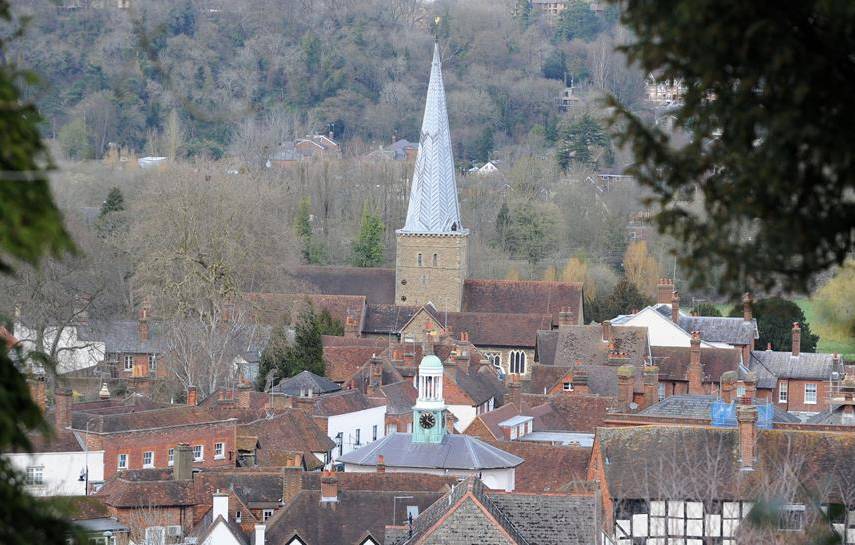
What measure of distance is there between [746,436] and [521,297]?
4140 cm

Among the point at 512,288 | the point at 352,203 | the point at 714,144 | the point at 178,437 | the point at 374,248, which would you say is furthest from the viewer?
the point at 352,203

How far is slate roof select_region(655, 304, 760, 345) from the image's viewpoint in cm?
6019

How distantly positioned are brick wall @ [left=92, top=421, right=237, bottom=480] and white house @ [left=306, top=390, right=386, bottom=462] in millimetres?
4152

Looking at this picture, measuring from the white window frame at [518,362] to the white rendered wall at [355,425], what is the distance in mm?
18089

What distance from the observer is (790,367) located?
5691cm

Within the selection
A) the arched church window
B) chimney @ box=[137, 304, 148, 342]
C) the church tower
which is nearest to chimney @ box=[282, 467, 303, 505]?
chimney @ box=[137, 304, 148, 342]


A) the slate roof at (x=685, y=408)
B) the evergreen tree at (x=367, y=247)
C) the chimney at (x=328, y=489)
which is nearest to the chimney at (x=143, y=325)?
the slate roof at (x=685, y=408)

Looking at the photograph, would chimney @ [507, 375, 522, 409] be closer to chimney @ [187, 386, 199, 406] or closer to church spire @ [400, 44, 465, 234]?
chimney @ [187, 386, 199, 406]

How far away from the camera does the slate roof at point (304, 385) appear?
4878 cm

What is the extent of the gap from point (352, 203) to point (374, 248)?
499 inches

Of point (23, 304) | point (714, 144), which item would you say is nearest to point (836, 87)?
point (714, 144)

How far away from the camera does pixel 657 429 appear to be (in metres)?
30.7

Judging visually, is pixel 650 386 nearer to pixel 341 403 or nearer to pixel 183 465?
pixel 341 403

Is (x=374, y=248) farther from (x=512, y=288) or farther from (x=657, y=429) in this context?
(x=657, y=429)
